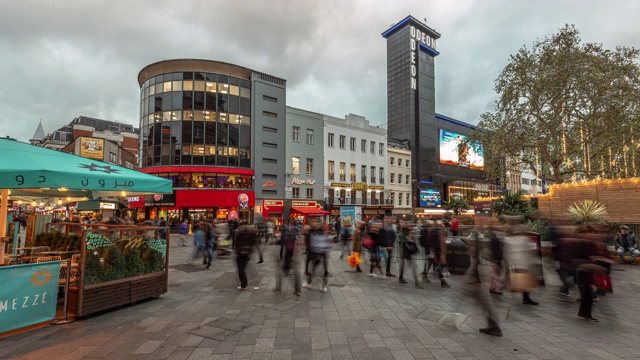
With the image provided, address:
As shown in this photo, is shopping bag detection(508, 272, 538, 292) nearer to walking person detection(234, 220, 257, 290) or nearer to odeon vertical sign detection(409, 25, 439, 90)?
walking person detection(234, 220, 257, 290)

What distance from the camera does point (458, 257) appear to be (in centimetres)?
1117

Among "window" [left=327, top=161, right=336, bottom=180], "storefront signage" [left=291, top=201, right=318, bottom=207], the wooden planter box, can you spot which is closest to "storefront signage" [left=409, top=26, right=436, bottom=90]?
"window" [left=327, top=161, right=336, bottom=180]

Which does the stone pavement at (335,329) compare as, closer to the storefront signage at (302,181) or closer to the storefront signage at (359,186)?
the storefront signage at (302,181)

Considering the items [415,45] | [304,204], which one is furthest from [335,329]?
[415,45]

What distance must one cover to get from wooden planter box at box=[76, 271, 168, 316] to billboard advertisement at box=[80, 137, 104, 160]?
44.9m

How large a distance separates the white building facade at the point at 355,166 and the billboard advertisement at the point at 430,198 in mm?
8584

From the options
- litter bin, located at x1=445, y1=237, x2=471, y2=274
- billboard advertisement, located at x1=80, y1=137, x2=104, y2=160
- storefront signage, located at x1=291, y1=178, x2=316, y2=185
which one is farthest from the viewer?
billboard advertisement, located at x1=80, y1=137, x2=104, y2=160

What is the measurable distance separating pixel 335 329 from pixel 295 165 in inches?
1302

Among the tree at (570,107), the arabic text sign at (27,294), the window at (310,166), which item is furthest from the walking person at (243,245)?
the window at (310,166)

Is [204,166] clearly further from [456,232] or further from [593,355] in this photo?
[593,355]

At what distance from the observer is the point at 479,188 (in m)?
64.4

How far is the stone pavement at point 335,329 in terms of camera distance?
15.4 feet

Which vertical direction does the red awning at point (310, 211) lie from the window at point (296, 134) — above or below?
below

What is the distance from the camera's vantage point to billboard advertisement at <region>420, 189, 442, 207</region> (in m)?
51.8
